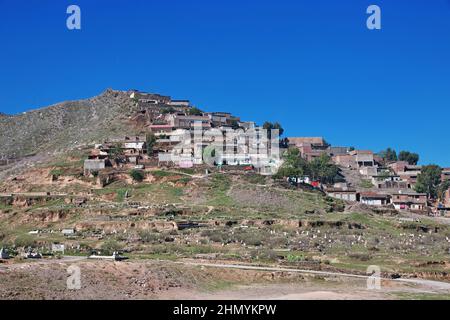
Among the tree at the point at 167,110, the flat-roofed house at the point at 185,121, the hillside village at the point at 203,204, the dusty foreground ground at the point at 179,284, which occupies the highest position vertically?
the tree at the point at 167,110

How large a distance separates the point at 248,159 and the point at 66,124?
4640cm

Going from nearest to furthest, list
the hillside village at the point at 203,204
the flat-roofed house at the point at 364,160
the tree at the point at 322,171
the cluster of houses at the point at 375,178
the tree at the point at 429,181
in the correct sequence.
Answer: the hillside village at the point at 203,204 → the cluster of houses at the point at 375,178 → the tree at the point at 322,171 → the tree at the point at 429,181 → the flat-roofed house at the point at 364,160

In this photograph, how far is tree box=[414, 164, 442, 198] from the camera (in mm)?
75938

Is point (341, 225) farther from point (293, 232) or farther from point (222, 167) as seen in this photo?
point (222, 167)

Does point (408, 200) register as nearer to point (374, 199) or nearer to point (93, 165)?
point (374, 199)

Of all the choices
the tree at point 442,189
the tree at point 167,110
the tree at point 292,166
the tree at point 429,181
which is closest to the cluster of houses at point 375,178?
the tree at point 442,189

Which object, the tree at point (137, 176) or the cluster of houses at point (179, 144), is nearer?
the tree at point (137, 176)

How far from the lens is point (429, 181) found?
77062 millimetres

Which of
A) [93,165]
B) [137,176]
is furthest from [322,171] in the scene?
[93,165]

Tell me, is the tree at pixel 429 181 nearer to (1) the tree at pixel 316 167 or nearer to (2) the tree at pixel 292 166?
(1) the tree at pixel 316 167

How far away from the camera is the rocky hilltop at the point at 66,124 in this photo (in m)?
92.2

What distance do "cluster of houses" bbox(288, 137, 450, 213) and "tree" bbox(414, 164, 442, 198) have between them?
1185 mm
